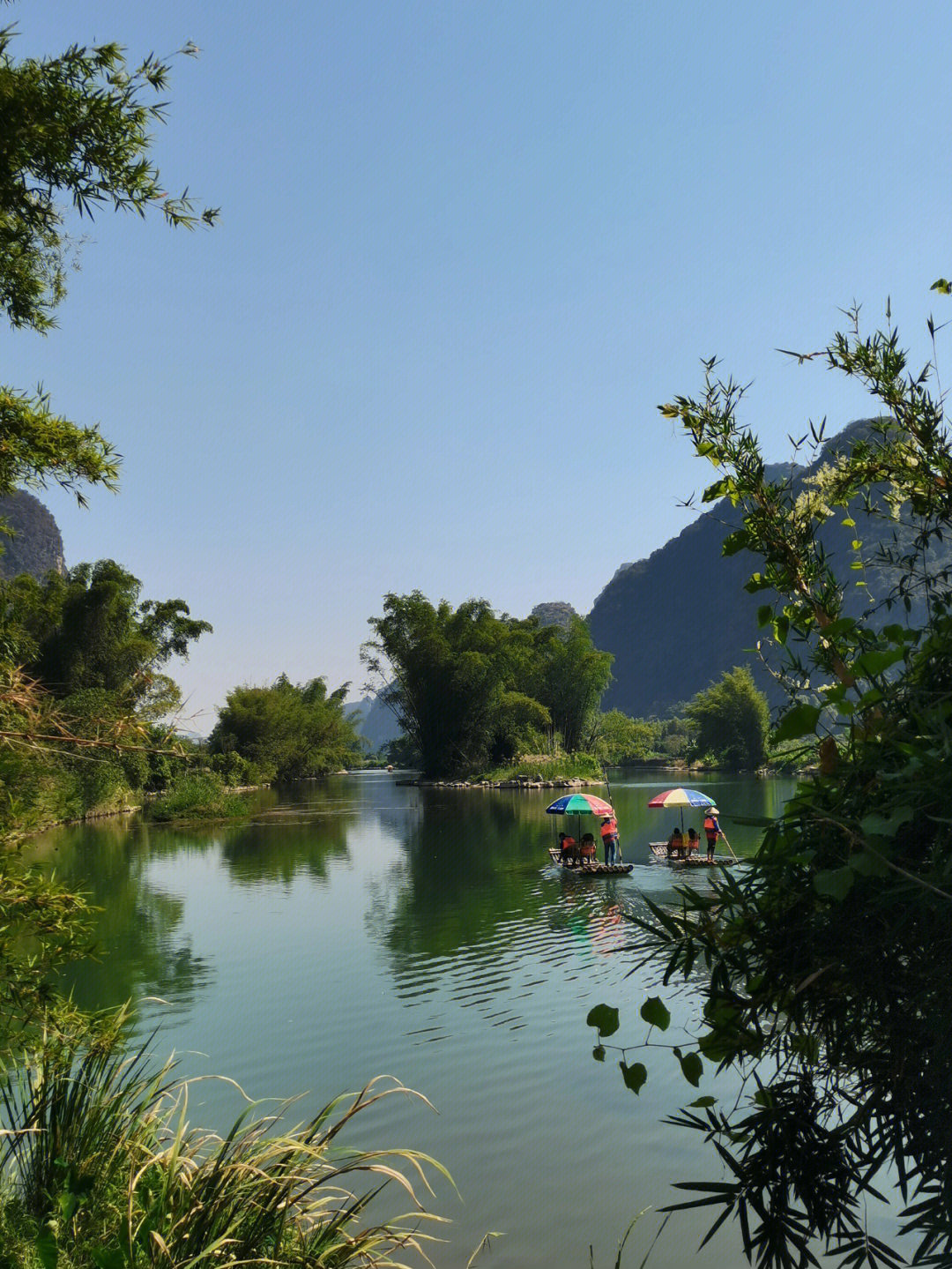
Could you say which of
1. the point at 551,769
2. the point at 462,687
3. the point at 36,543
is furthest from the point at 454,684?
the point at 36,543

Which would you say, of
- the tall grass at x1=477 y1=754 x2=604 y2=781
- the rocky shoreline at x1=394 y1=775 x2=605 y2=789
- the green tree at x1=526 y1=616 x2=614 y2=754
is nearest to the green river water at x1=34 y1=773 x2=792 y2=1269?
the rocky shoreline at x1=394 y1=775 x2=605 y2=789

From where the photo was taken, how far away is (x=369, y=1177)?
274 inches

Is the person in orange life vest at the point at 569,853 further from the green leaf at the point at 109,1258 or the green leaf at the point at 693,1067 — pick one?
the green leaf at the point at 693,1067

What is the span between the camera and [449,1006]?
1095cm

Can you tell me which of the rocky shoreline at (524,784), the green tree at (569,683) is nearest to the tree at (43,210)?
the rocky shoreline at (524,784)

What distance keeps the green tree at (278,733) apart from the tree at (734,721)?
26.2 meters

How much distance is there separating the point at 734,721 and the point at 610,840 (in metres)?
44.2

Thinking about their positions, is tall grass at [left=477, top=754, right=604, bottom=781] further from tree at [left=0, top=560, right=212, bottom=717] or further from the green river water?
the green river water

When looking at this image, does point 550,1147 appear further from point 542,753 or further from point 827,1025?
point 542,753

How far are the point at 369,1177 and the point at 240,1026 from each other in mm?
3857

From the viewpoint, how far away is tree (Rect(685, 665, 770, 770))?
60.6 m

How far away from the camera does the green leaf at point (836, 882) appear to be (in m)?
1.23

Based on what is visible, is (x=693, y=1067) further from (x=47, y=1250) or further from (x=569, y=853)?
(x=569, y=853)

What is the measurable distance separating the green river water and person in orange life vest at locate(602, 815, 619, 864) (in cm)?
57
